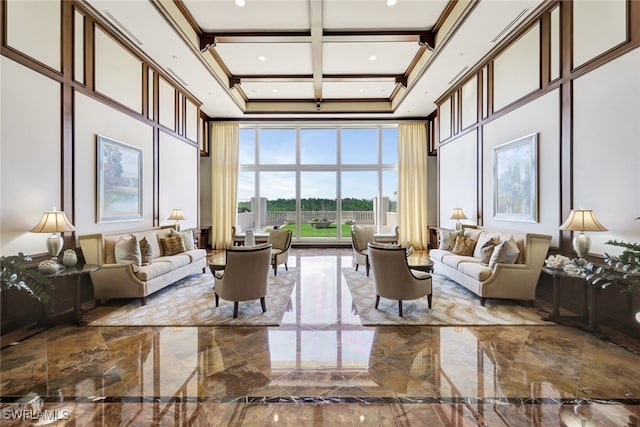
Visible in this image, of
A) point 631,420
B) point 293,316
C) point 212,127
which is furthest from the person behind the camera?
point 212,127

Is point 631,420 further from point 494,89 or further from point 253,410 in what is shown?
point 494,89

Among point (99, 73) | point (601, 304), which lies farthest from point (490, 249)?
point (99, 73)

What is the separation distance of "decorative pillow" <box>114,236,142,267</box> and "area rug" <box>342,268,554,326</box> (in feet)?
10.5

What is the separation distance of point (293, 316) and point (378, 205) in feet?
19.7

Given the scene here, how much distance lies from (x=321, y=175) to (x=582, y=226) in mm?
6677

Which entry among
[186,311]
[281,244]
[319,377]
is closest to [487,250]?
[319,377]

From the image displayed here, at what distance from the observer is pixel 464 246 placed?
4.95 metres

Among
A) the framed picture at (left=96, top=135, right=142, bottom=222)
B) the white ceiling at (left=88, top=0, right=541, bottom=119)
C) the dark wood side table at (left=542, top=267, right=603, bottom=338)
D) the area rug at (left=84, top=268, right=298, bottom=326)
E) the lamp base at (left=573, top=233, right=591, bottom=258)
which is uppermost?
the white ceiling at (left=88, top=0, right=541, bottom=119)

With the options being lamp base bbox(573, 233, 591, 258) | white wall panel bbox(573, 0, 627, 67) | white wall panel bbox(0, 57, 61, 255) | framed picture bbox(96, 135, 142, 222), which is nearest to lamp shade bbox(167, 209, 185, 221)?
framed picture bbox(96, 135, 142, 222)

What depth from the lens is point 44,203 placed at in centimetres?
328

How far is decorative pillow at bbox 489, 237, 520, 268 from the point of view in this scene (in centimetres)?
381

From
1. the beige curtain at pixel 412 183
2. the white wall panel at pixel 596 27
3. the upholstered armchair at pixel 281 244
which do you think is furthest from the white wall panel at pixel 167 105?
the white wall panel at pixel 596 27

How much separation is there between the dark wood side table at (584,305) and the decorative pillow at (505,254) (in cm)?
49

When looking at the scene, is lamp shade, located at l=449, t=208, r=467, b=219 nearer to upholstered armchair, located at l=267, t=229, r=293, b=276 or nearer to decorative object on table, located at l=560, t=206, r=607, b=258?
decorative object on table, located at l=560, t=206, r=607, b=258
